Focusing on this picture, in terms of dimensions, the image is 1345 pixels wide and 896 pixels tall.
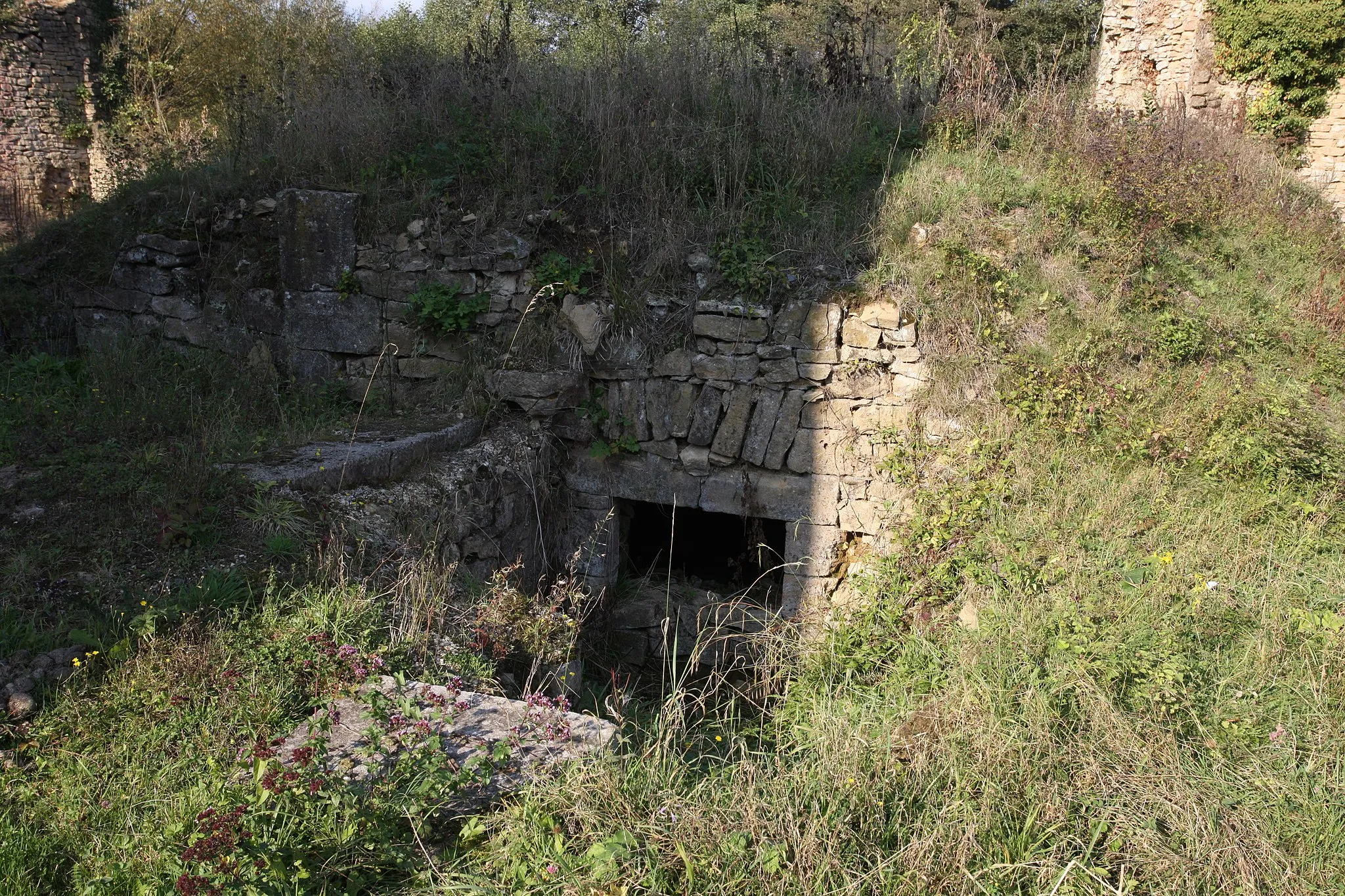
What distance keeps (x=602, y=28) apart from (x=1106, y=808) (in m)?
11.0

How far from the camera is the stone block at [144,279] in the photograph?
6438 mm

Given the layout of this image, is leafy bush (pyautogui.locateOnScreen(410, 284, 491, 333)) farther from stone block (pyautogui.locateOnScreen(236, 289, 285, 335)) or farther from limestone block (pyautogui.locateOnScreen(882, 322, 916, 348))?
limestone block (pyautogui.locateOnScreen(882, 322, 916, 348))

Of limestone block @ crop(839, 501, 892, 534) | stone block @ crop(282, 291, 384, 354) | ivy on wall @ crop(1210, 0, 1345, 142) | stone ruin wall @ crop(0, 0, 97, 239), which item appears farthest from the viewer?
stone ruin wall @ crop(0, 0, 97, 239)

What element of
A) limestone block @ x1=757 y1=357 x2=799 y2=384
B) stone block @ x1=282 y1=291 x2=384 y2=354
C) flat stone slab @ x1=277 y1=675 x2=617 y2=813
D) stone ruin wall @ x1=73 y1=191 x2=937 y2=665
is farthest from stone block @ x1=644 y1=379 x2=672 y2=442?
flat stone slab @ x1=277 y1=675 x2=617 y2=813

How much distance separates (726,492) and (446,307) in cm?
236

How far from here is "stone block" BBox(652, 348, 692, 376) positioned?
5.88m

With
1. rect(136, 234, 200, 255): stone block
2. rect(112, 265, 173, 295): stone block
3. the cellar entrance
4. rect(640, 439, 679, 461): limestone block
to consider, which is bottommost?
the cellar entrance

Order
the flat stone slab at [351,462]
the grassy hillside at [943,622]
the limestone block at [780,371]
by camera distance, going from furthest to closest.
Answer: the limestone block at [780,371] < the flat stone slab at [351,462] < the grassy hillside at [943,622]

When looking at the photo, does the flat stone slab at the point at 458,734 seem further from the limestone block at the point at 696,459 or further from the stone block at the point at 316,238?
the stone block at the point at 316,238

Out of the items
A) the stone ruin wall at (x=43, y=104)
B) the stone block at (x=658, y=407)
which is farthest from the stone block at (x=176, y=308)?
the stone ruin wall at (x=43, y=104)

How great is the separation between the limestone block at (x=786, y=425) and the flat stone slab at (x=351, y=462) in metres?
2.08

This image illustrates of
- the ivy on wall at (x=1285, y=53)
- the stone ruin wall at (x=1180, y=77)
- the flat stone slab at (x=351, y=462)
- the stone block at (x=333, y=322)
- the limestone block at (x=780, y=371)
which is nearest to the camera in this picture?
the flat stone slab at (x=351, y=462)

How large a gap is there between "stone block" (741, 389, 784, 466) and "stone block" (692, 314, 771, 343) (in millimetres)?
378

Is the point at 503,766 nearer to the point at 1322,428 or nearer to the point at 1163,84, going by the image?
the point at 1322,428
